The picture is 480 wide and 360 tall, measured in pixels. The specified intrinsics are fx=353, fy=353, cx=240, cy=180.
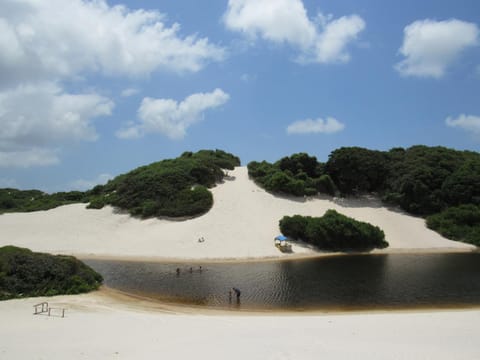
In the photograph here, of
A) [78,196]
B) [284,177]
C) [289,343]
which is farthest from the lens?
[78,196]

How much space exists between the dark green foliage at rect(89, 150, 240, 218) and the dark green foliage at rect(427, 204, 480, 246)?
2828 cm

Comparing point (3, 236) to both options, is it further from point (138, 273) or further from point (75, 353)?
point (75, 353)

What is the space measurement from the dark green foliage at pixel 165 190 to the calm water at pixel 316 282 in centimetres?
1343

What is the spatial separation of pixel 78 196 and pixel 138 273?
115 ft

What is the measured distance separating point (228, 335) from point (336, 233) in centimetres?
2611

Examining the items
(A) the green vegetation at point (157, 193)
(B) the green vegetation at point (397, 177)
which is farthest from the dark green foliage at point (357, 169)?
(A) the green vegetation at point (157, 193)

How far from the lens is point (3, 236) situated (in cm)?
4097

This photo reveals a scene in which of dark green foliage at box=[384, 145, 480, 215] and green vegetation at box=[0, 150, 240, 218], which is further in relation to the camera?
green vegetation at box=[0, 150, 240, 218]

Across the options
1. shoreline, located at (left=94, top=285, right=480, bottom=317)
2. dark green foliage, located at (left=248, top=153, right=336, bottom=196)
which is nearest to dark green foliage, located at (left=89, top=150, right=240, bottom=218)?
dark green foliage, located at (left=248, top=153, right=336, bottom=196)

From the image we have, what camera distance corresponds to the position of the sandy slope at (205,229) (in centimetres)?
3725

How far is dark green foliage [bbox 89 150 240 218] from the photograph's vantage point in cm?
4600

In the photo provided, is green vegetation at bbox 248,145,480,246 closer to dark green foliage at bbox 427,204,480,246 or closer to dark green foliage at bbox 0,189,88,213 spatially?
dark green foliage at bbox 427,204,480,246

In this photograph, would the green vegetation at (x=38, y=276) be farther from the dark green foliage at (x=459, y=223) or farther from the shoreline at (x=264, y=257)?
the dark green foliage at (x=459, y=223)

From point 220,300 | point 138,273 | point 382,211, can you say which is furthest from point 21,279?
point 382,211
